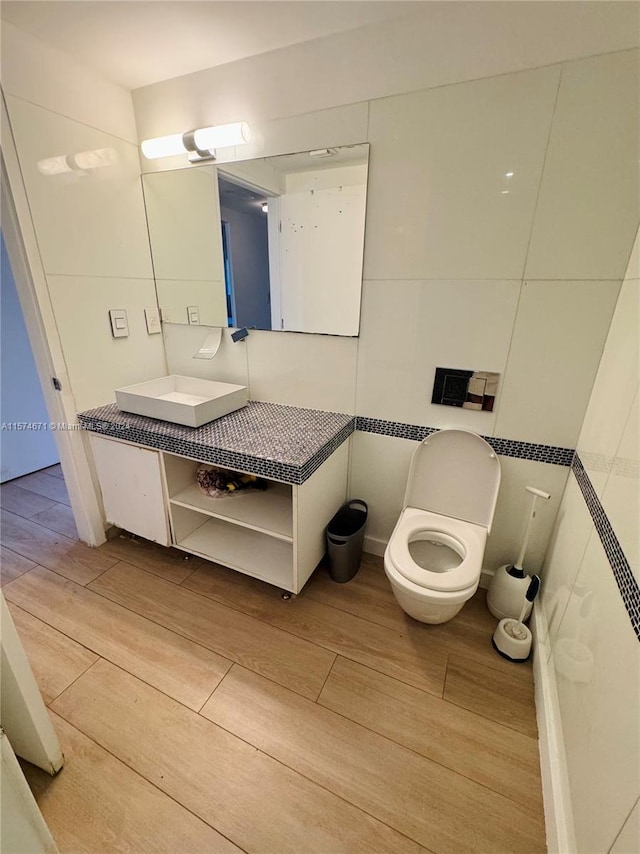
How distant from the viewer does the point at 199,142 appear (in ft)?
5.47

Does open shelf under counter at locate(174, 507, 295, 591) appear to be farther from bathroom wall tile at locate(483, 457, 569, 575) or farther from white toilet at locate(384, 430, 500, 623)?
bathroom wall tile at locate(483, 457, 569, 575)

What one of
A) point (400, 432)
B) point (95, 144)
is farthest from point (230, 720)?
point (95, 144)

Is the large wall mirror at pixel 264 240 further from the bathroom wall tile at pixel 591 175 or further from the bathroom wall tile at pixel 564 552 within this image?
the bathroom wall tile at pixel 564 552

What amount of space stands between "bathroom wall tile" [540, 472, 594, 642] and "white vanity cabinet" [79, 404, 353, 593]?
0.98 metres

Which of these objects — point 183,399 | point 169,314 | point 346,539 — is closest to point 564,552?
point 346,539

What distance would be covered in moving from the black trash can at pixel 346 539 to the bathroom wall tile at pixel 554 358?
85 cm

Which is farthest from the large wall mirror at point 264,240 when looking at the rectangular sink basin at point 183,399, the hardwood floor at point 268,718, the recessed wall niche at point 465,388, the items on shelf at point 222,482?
the hardwood floor at point 268,718

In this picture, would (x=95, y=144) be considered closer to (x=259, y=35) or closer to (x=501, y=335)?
(x=259, y=35)

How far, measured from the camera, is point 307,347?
1842mm

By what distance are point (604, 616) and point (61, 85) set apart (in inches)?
110

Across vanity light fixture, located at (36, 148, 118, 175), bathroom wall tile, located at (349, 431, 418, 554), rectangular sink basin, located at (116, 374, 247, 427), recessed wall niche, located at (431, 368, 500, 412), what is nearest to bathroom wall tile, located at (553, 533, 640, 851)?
recessed wall niche, located at (431, 368, 500, 412)

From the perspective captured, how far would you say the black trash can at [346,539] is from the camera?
5.78 ft

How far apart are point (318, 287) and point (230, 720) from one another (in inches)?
71.1

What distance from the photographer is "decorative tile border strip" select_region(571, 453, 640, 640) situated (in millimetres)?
788
